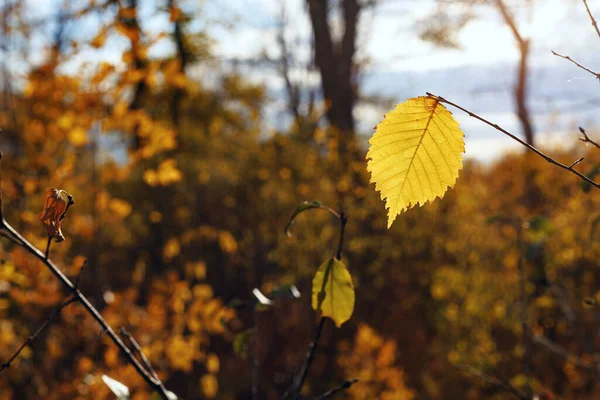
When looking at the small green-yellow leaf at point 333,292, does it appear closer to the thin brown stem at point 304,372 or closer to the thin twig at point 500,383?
the thin brown stem at point 304,372

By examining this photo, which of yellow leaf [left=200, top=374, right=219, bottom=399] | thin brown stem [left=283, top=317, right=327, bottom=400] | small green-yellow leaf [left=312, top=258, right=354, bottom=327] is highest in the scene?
small green-yellow leaf [left=312, top=258, right=354, bottom=327]

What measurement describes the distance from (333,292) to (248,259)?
17.8ft

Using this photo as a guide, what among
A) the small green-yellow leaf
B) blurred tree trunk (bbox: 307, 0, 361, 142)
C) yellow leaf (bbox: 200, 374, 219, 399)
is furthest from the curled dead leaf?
blurred tree trunk (bbox: 307, 0, 361, 142)

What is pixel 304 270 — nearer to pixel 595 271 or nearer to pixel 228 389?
pixel 228 389

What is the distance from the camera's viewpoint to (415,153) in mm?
642

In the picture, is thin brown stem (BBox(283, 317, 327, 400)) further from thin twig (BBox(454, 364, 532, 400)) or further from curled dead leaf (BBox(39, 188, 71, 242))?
thin twig (BBox(454, 364, 532, 400))

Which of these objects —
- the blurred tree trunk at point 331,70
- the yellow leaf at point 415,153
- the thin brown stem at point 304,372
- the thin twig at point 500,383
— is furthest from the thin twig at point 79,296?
the blurred tree trunk at point 331,70

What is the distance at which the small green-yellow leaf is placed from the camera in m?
0.73

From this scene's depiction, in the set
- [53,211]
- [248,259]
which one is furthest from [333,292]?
[248,259]

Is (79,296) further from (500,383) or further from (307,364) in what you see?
(500,383)

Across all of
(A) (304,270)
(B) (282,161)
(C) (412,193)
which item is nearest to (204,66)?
(B) (282,161)

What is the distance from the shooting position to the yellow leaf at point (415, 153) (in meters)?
0.61

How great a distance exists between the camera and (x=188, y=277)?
575 cm

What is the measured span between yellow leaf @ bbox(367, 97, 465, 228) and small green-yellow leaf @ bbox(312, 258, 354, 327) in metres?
0.13
